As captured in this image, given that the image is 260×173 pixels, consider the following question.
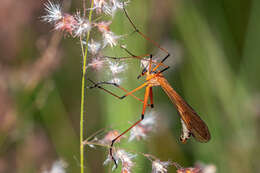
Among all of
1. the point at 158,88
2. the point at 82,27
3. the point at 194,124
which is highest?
the point at 82,27

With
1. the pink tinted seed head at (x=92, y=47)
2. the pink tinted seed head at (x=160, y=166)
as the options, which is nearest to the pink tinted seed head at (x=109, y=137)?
the pink tinted seed head at (x=160, y=166)

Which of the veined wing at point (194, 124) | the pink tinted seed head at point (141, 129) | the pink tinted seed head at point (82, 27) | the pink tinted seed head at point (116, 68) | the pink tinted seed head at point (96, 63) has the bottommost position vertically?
the veined wing at point (194, 124)

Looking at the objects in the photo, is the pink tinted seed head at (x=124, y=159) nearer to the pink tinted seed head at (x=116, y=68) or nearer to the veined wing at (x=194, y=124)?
the pink tinted seed head at (x=116, y=68)

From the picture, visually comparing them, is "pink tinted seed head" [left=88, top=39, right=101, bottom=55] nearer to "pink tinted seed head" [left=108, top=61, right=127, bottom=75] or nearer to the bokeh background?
"pink tinted seed head" [left=108, top=61, right=127, bottom=75]

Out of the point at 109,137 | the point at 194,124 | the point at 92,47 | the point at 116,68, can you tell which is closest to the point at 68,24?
the point at 92,47

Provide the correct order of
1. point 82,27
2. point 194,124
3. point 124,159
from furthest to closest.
Answer: point 194,124, point 124,159, point 82,27

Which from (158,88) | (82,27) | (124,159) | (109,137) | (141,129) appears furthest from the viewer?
(158,88)

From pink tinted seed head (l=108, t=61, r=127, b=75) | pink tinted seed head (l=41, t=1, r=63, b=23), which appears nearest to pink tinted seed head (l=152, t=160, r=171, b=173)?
pink tinted seed head (l=108, t=61, r=127, b=75)

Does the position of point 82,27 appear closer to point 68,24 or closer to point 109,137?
point 68,24
